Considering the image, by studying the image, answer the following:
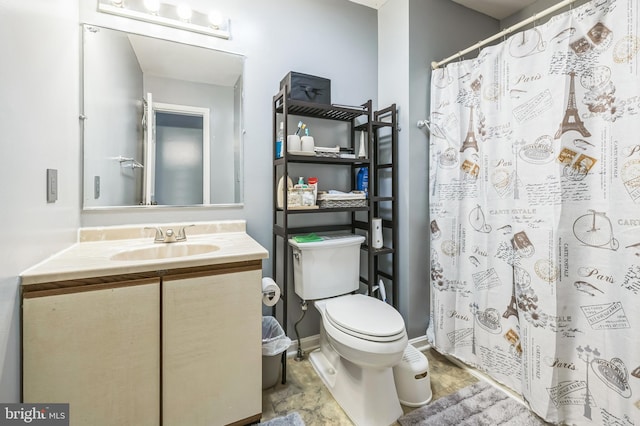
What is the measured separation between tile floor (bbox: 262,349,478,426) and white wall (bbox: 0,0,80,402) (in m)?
1.00

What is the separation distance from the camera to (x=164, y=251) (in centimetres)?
136

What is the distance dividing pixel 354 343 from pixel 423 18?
6.61 ft

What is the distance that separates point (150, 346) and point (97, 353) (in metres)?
Result: 0.16

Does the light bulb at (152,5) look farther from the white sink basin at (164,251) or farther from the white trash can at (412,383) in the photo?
the white trash can at (412,383)

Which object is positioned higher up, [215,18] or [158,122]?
[215,18]

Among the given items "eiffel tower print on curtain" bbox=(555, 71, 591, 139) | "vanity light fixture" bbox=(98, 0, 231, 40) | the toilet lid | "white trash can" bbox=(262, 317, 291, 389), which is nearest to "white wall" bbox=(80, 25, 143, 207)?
"vanity light fixture" bbox=(98, 0, 231, 40)

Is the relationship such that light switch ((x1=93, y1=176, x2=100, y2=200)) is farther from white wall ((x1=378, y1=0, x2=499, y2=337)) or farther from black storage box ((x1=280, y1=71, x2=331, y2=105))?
white wall ((x1=378, y1=0, x2=499, y2=337))

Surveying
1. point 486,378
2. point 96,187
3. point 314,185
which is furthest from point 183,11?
point 486,378

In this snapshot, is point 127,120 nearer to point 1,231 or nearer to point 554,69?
point 1,231

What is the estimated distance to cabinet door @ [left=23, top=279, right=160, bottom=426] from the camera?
88 centimetres

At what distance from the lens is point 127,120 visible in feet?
4.83

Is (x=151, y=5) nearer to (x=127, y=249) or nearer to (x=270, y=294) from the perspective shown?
(x=127, y=249)

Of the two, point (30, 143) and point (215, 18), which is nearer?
point (30, 143)

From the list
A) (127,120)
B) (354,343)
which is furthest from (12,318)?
(354,343)
